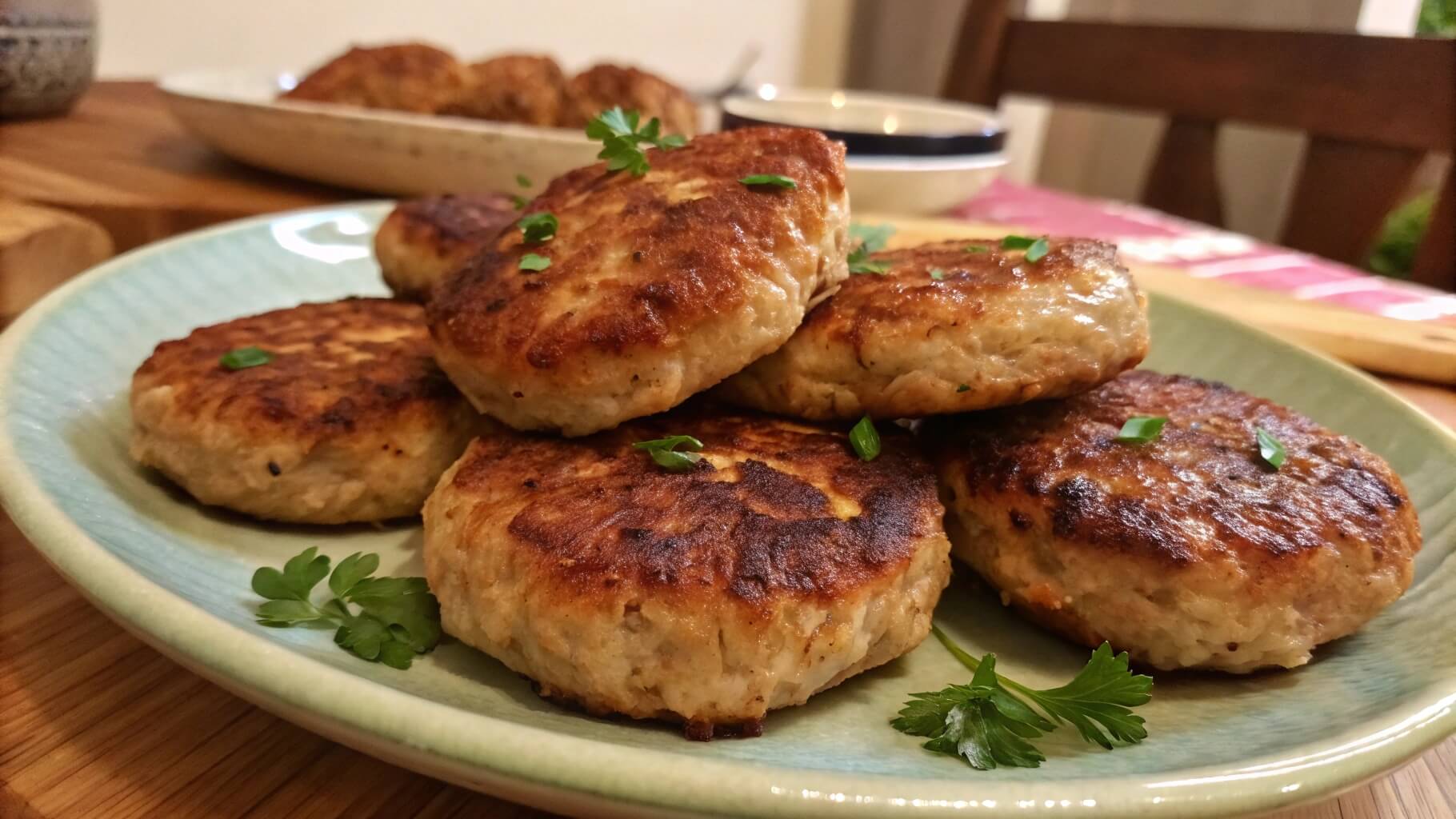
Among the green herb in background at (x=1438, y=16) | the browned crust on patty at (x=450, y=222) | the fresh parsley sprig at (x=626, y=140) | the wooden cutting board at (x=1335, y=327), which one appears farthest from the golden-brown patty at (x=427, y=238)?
the green herb in background at (x=1438, y=16)


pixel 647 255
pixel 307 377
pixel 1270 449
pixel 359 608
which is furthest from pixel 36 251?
pixel 1270 449

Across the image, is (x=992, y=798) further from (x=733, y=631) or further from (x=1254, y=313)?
(x=1254, y=313)

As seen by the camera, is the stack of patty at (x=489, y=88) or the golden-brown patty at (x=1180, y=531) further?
the stack of patty at (x=489, y=88)

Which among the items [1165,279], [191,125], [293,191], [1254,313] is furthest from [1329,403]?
[191,125]

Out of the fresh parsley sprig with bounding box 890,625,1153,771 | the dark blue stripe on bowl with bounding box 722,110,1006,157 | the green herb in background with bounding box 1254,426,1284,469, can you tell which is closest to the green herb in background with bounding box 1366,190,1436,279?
the dark blue stripe on bowl with bounding box 722,110,1006,157

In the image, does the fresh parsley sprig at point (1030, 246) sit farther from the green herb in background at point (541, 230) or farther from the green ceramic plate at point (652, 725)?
the green herb in background at point (541, 230)

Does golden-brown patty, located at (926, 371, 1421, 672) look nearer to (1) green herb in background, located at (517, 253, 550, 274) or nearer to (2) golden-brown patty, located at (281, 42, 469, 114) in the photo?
(1) green herb in background, located at (517, 253, 550, 274)

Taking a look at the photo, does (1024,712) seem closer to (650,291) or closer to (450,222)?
(650,291)
